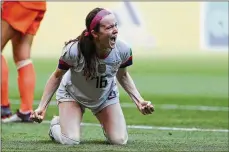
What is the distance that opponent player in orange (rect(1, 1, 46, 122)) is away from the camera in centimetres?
902

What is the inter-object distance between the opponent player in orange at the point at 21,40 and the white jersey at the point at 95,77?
194 cm

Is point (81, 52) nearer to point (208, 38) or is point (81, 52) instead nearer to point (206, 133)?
point (206, 133)

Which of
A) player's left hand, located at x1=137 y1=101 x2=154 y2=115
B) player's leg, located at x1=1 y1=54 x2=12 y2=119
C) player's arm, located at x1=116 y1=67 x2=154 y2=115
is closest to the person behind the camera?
player's left hand, located at x1=137 y1=101 x2=154 y2=115

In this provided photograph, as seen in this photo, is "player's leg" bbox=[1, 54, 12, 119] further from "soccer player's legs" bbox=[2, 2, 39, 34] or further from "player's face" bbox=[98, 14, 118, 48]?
"player's face" bbox=[98, 14, 118, 48]

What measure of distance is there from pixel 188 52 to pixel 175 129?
7.98 meters

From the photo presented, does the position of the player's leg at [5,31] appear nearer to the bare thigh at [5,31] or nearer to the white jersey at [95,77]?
the bare thigh at [5,31]

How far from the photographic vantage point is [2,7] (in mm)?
8977

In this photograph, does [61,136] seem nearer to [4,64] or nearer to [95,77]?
[95,77]

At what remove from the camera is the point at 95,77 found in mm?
6945

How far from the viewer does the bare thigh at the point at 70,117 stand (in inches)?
276

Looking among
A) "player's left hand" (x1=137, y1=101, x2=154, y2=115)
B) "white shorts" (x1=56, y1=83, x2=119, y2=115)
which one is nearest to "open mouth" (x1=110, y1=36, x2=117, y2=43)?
"player's left hand" (x1=137, y1=101, x2=154, y2=115)

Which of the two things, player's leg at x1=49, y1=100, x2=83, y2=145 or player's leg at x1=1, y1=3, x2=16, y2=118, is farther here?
player's leg at x1=1, y1=3, x2=16, y2=118

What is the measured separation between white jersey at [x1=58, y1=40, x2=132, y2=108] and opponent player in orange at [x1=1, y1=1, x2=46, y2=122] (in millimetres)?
1938

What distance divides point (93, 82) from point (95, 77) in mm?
75
